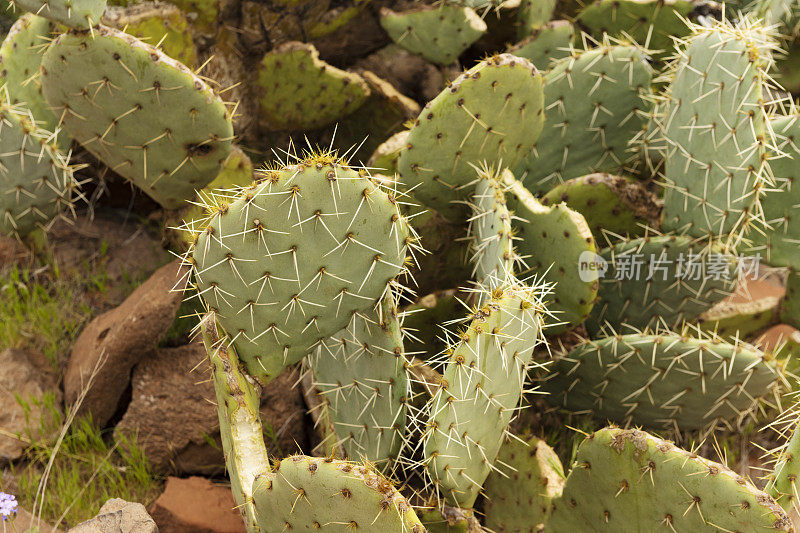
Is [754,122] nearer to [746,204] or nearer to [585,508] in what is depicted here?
[746,204]

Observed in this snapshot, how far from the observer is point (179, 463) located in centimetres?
A: 240

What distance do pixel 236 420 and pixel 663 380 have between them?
1.32 metres

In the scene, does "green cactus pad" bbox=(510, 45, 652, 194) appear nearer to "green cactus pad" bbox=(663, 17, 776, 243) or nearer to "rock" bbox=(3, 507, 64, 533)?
"green cactus pad" bbox=(663, 17, 776, 243)

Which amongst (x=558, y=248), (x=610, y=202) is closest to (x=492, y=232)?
(x=558, y=248)

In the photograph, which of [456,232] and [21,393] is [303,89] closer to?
[456,232]

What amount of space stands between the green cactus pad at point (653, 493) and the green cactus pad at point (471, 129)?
2.96 ft

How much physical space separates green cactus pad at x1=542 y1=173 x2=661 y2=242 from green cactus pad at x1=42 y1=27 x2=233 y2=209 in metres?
1.12

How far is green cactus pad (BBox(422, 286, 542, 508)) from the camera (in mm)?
1693

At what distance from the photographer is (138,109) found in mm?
2244

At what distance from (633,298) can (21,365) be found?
2.05 metres

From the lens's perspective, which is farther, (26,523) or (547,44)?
(547,44)

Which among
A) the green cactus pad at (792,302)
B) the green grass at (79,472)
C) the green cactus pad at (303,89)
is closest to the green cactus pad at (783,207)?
the green cactus pad at (792,302)

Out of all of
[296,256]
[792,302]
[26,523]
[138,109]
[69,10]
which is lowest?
[792,302]

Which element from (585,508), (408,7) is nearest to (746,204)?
(585,508)
